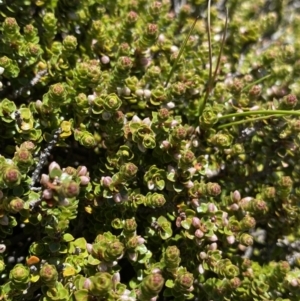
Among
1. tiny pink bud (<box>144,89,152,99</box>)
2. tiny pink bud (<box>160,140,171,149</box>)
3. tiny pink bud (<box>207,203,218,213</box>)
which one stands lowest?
tiny pink bud (<box>207,203,218,213</box>)

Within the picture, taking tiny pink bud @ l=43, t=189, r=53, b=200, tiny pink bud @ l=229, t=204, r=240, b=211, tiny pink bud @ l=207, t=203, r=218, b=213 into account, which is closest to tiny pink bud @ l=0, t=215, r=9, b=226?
tiny pink bud @ l=43, t=189, r=53, b=200

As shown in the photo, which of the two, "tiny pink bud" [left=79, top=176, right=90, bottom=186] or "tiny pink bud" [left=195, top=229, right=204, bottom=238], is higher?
"tiny pink bud" [left=79, top=176, right=90, bottom=186]

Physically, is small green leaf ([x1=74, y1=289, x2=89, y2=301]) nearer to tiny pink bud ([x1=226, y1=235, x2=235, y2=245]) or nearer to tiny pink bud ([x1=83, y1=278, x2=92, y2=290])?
tiny pink bud ([x1=83, y1=278, x2=92, y2=290])

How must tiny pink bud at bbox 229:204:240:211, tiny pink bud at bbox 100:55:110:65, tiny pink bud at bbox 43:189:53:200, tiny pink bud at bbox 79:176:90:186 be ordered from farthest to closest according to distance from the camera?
tiny pink bud at bbox 100:55:110:65 → tiny pink bud at bbox 229:204:240:211 → tiny pink bud at bbox 79:176:90:186 → tiny pink bud at bbox 43:189:53:200

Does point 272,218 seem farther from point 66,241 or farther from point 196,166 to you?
point 66,241

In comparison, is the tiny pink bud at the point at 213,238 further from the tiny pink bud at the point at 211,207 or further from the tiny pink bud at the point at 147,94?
the tiny pink bud at the point at 147,94

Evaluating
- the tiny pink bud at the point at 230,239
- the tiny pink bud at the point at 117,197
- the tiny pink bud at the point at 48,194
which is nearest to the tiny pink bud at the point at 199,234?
the tiny pink bud at the point at 230,239

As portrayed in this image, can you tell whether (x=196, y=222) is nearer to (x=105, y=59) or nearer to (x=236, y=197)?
(x=236, y=197)

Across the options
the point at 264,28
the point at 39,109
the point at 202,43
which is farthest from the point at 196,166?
the point at 264,28
